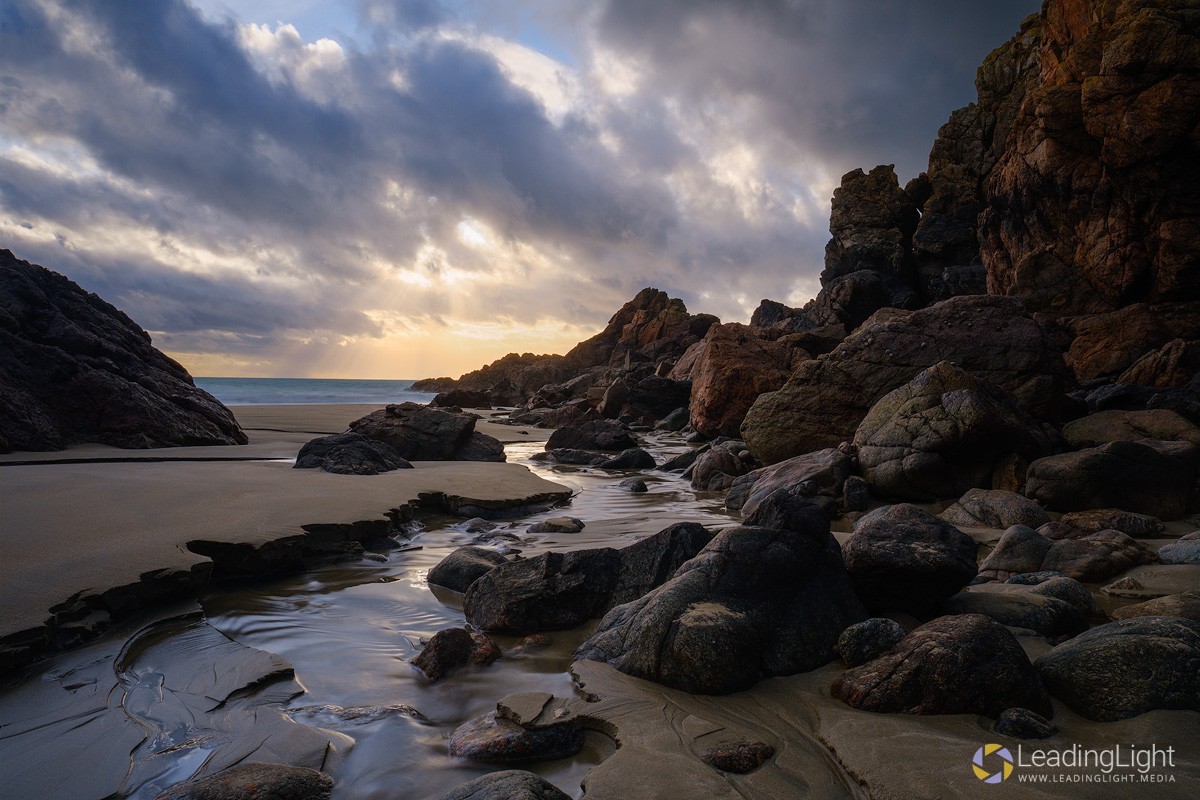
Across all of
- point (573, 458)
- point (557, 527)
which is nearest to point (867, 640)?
point (557, 527)

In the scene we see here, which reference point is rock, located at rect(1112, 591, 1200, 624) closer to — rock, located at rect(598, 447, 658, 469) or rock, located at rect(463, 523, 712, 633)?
rock, located at rect(463, 523, 712, 633)

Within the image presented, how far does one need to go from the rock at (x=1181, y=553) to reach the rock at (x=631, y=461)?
8254mm

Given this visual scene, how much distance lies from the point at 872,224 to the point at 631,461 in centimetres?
3557

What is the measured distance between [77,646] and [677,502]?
22.2 feet

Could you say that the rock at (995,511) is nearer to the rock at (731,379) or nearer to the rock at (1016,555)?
the rock at (1016,555)

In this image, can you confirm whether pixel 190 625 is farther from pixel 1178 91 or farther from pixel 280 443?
pixel 1178 91

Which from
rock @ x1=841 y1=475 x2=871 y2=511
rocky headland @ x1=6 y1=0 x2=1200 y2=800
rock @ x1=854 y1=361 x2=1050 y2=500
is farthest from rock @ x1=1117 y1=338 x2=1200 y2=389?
rock @ x1=841 y1=475 x2=871 y2=511

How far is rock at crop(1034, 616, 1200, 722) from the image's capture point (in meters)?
2.38

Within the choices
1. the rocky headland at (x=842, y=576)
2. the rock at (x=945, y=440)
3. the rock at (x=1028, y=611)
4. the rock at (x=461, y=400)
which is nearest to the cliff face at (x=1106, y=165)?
the rocky headland at (x=842, y=576)

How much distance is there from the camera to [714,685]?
9.43ft

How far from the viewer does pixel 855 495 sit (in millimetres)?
7254

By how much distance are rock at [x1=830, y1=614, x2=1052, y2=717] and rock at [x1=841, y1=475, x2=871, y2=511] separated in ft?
15.2

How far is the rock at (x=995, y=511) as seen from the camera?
5980 mm

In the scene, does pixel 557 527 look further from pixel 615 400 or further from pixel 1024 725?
pixel 615 400
